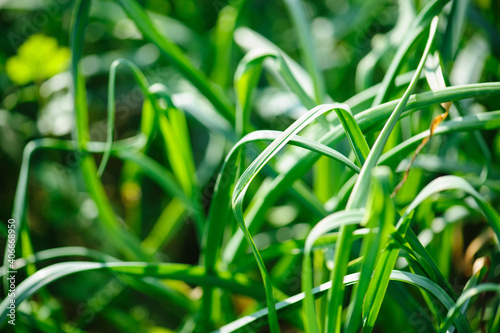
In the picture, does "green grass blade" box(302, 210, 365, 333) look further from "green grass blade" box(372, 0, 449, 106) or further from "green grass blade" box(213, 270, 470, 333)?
"green grass blade" box(372, 0, 449, 106)

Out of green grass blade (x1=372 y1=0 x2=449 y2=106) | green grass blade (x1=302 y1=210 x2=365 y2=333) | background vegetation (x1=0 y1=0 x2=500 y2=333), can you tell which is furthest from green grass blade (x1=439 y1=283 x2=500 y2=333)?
green grass blade (x1=372 y1=0 x2=449 y2=106)

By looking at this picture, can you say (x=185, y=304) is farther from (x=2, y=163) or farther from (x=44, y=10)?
(x=44, y=10)

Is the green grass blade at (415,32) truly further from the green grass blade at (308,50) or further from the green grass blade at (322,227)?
the green grass blade at (322,227)

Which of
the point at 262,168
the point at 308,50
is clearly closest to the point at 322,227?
the point at 262,168

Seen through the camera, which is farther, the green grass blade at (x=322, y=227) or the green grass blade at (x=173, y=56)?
the green grass blade at (x=173, y=56)

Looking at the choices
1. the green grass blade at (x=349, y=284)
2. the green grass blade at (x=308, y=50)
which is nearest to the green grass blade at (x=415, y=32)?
the green grass blade at (x=308, y=50)

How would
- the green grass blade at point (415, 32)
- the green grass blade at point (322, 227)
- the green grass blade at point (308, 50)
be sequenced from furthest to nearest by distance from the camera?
the green grass blade at point (308, 50), the green grass blade at point (415, 32), the green grass blade at point (322, 227)

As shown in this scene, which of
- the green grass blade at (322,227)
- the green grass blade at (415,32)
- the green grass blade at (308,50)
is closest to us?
the green grass blade at (322,227)

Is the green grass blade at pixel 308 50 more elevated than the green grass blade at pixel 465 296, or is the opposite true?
the green grass blade at pixel 308 50

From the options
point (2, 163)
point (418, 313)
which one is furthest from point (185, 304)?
point (2, 163)
